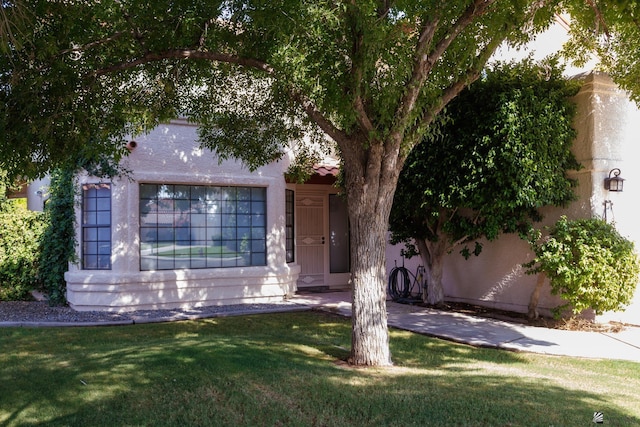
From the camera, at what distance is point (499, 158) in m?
9.48

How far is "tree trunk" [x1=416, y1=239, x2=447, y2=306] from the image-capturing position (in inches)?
449

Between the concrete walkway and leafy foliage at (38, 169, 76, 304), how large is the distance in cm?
532

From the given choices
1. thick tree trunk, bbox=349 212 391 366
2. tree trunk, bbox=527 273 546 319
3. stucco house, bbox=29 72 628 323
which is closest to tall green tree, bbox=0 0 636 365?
thick tree trunk, bbox=349 212 391 366

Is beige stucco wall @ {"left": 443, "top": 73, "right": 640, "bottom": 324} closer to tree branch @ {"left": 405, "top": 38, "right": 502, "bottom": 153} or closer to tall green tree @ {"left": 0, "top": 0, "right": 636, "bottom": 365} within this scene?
tall green tree @ {"left": 0, "top": 0, "right": 636, "bottom": 365}

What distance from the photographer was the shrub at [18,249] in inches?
475

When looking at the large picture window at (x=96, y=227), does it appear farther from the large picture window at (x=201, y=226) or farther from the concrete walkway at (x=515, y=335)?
the concrete walkway at (x=515, y=335)

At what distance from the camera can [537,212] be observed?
10.3 metres

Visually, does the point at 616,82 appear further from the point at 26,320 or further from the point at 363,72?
the point at 26,320

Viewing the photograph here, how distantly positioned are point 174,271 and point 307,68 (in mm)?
6437

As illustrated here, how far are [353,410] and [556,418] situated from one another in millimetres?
1691

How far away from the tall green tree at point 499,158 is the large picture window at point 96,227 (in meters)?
5.79

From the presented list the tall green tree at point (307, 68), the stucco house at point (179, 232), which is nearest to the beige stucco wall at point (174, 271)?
the stucco house at point (179, 232)

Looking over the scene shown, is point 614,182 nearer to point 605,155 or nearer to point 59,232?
point 605,155

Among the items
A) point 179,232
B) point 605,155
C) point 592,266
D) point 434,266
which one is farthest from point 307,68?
point 434,266
